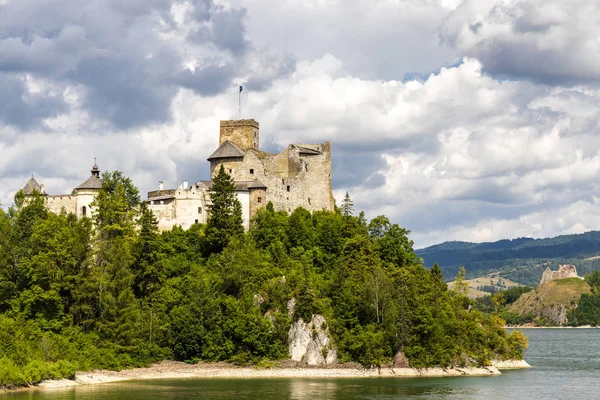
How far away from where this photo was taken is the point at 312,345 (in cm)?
8231

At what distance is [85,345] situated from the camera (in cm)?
7856

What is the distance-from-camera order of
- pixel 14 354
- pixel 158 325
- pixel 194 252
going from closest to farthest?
pixel 14 354
pixel 158 325
pixel 194 252

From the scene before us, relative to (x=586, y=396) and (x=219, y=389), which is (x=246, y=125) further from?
(x=586, y=396)

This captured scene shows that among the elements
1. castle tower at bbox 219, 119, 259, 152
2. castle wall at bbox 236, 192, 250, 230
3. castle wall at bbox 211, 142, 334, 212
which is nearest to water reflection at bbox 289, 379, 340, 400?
castle wall at bbox 236, 192, 250, 230

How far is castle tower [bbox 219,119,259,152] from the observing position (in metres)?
99.8

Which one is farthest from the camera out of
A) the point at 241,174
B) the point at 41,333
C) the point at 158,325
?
the point at 241,174

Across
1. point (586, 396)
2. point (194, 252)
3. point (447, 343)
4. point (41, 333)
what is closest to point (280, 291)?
point (194, 252)

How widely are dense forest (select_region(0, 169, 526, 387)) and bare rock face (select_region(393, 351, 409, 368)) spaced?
1.89 feet

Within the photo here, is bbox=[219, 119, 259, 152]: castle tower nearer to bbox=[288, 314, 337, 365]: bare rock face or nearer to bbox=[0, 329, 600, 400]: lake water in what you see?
bbox=[288, 314, 337, 365]: bare rock face

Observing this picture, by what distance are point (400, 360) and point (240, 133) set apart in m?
32.9

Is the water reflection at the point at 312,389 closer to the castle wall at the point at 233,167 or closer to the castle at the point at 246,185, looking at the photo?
the castle at the point at 246,185

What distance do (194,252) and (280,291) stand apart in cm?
1092

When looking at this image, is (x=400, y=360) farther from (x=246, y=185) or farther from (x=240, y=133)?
(x=240, y=133)

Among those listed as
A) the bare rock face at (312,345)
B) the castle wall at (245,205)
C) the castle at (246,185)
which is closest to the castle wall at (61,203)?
the castle at (246,185)
